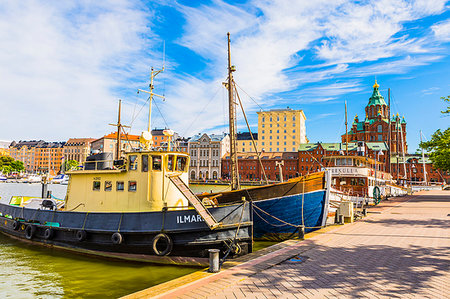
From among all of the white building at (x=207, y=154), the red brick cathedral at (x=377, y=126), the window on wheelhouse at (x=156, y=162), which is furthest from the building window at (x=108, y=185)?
the red brick cathedral at (x=377, y=126)

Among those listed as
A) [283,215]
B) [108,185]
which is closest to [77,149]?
[108,185]

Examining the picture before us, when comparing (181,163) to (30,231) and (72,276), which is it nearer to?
(72,276)

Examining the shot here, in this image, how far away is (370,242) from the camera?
11.6m

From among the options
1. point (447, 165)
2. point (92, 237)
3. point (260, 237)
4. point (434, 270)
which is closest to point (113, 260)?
point (92, 237)

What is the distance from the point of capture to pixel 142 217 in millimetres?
12023

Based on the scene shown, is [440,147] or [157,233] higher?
[440,147]

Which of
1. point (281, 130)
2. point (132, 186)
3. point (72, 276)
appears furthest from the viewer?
point (281, 130)

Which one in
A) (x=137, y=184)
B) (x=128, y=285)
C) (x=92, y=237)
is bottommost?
(x=128, y=285)

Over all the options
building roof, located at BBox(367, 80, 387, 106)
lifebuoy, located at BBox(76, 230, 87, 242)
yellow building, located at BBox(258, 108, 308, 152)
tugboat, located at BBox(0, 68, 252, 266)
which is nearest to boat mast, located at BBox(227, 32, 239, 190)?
tugboat, located at BBox(0, 68, 252, 266)

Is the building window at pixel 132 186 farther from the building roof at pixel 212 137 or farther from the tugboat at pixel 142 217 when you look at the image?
the building roof at pixel 212 137

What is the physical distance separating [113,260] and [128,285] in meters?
3.31

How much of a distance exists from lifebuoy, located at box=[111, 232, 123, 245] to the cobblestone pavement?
5931mm

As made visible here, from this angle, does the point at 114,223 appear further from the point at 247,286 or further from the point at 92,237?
the point at 247,286

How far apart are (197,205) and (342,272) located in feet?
18.5
